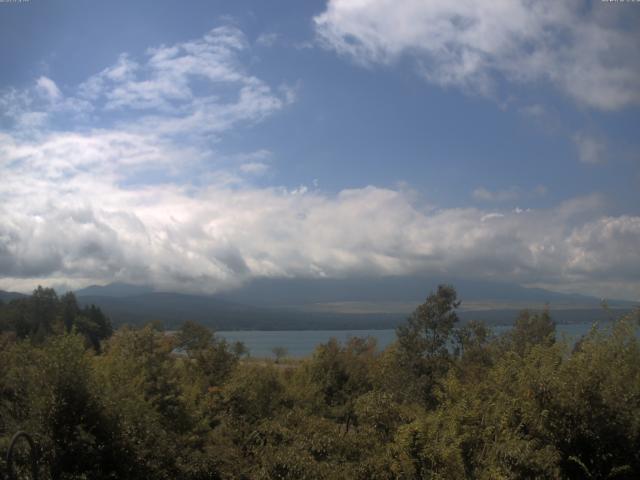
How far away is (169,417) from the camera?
18516mm

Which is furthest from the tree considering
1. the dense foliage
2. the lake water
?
the dense foliage

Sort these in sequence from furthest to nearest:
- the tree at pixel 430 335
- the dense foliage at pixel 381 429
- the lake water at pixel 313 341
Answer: the tree at pixel 430 335
the lake water at pixel 313 341
the dense foliage at pixel 381 429

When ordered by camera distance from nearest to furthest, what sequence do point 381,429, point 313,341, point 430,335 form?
point 381,429
point 430,335
point 313,341

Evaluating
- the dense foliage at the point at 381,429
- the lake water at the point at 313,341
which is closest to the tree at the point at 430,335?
the lake water at the point at 313,341

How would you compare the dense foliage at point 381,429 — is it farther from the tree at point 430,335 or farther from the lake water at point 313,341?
the tree at point 430,335

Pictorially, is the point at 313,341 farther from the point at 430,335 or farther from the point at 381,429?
the point at 381,429

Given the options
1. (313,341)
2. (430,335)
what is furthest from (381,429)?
(313,341)

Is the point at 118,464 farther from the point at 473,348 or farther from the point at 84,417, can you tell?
the point at 473,348

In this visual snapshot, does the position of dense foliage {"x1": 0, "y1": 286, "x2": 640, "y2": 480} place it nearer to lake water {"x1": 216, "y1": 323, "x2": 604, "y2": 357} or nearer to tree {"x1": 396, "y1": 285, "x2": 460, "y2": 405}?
lake water {"x1": 216, "y1": 323, "x2": 604, "y2": 357}

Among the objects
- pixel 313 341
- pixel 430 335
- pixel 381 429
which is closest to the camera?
pixel 381 429

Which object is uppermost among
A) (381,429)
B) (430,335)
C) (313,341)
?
(430,335)

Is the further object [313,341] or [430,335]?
[313,341]

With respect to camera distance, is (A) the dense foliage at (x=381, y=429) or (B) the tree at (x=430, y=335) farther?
(B) the tree at (x=430, y=335)

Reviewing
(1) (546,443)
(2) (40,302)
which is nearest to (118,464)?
(1) (546,443)
